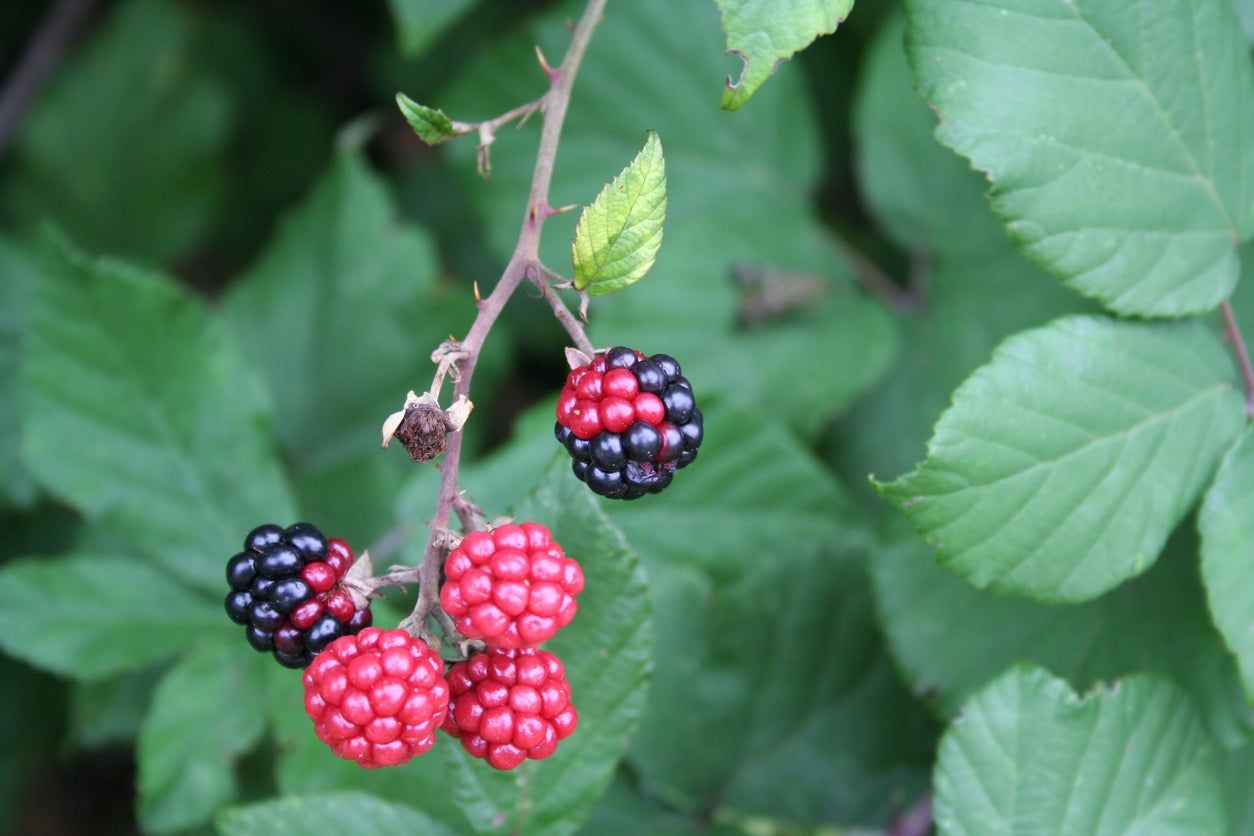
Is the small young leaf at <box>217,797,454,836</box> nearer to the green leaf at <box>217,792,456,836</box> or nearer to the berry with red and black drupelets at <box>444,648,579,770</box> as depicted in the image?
the green leaf at <box>217,792,456,836</box>

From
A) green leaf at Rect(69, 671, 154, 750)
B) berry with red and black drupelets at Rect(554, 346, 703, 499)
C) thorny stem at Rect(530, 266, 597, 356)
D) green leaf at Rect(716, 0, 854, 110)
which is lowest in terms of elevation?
green leaf at Rect(69, 671, 154, 750)

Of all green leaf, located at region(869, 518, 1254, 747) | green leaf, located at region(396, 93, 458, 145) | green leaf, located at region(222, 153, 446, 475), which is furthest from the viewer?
green leaf, located at region(222, 153, 446, 475)

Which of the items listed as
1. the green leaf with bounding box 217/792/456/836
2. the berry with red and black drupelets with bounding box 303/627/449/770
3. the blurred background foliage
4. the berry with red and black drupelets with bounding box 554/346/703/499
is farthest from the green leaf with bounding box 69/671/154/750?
the berry with red and black drupelets with bounding box 554/346/703/499

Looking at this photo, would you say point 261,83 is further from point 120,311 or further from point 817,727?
point 817,727

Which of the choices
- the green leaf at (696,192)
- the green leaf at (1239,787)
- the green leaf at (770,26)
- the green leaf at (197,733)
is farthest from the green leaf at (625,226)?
the green leaf at (1239,787)

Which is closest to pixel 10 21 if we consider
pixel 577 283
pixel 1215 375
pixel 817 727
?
pixel 577 283

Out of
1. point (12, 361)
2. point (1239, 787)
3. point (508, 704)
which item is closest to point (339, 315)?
point (12, 361)

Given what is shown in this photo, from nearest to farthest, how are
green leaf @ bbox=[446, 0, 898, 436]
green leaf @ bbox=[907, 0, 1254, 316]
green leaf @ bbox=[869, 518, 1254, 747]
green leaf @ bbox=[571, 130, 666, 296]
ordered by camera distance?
green leaf @ bbox=[571, 130, 666, 296]
green leaf @ bbox=[907, 0, 1254, 316]
green leaf @ bbox=[869, 518, 1254, 747]
green leaf @ bbox=[446, 0, 898, 436]
